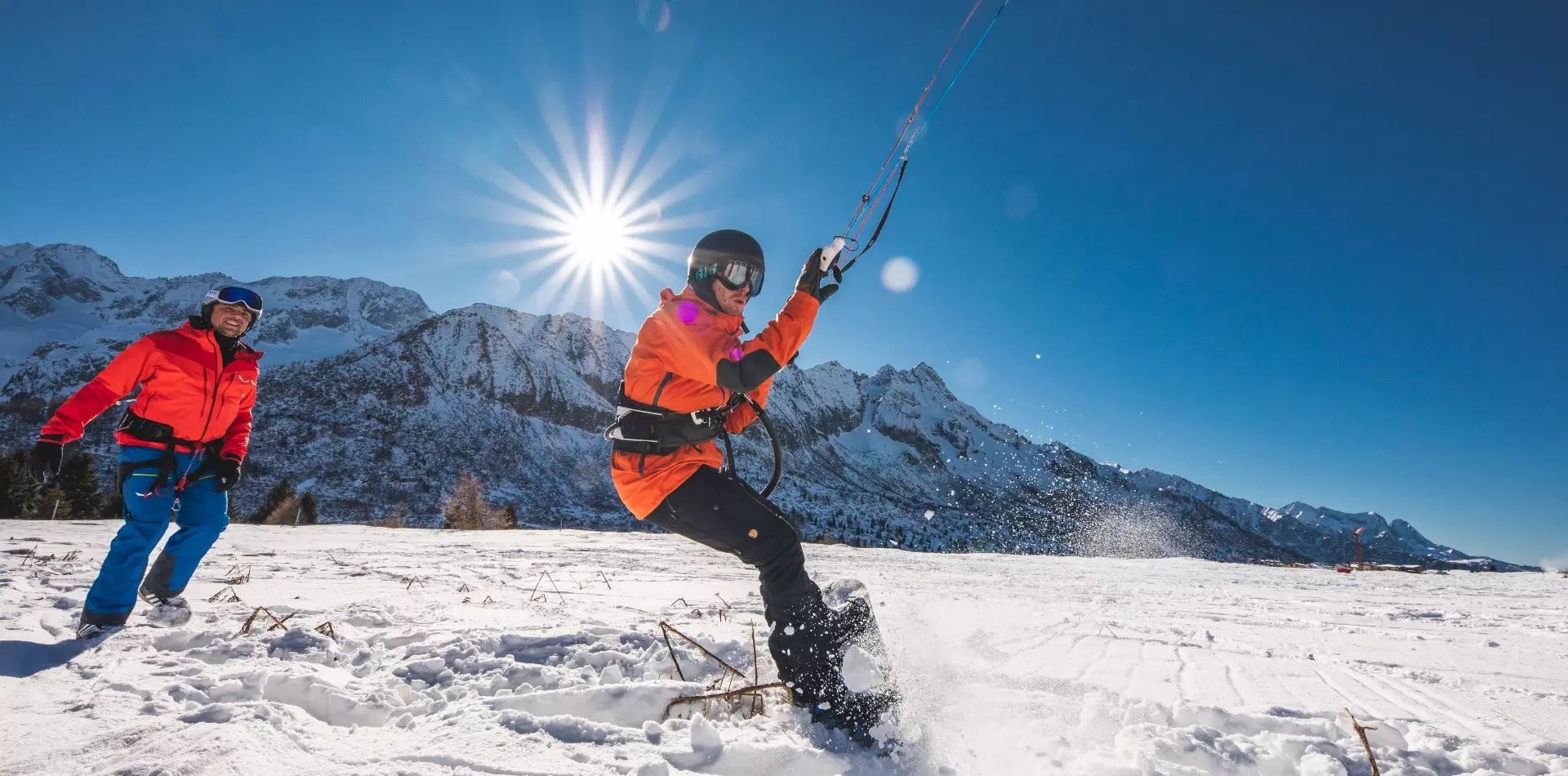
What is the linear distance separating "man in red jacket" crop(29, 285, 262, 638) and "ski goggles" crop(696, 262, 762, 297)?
3.08 meters

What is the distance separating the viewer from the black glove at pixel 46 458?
12.2ft

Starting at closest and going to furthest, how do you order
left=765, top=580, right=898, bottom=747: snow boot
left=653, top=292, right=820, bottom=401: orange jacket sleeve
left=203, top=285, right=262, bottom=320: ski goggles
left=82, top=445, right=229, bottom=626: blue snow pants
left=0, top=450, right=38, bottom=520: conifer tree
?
left=765, top=580, right=898, bottom=747: snow boot, left=653, top=292, right=820, bottom=401: orange jacket sleeve, left=82, top=445, right=229, bottom=626: blue snow pants, left=203, top=285, right=262, bottom=320: ski goggles, left=0, top=450, right=38, bottom=520: conifer tree

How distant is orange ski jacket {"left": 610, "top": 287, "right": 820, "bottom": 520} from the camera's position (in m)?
2.95

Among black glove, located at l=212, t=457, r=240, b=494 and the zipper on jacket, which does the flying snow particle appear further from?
the zipper on jacket

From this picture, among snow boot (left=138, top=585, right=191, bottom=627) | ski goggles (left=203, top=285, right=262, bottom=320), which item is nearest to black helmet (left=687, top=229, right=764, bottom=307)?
ski goggles (left=203, top=285, right=262, bottom=320)

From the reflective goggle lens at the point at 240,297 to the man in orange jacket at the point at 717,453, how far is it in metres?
3.28

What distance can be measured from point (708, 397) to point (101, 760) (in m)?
2.38

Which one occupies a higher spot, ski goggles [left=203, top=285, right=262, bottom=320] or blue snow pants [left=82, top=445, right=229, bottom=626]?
ski goggles [left=203, top=285, right=262, bottom=320]

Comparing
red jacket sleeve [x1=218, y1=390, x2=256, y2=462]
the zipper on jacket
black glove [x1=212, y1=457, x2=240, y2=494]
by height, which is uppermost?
the zipper on jacket

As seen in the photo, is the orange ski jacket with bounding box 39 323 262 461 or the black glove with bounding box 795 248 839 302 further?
the orange ski jacket with bounding box 39 323 262 461

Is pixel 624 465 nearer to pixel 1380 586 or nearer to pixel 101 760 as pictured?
pixel 101 760

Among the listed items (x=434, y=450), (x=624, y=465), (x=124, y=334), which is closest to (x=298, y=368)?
(x=434, y=450)

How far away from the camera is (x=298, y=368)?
5600 inches

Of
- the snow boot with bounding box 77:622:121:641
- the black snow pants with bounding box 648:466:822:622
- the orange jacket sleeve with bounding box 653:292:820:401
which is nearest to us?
the orange jacket sleeve with bounding box 653:292:820:401
